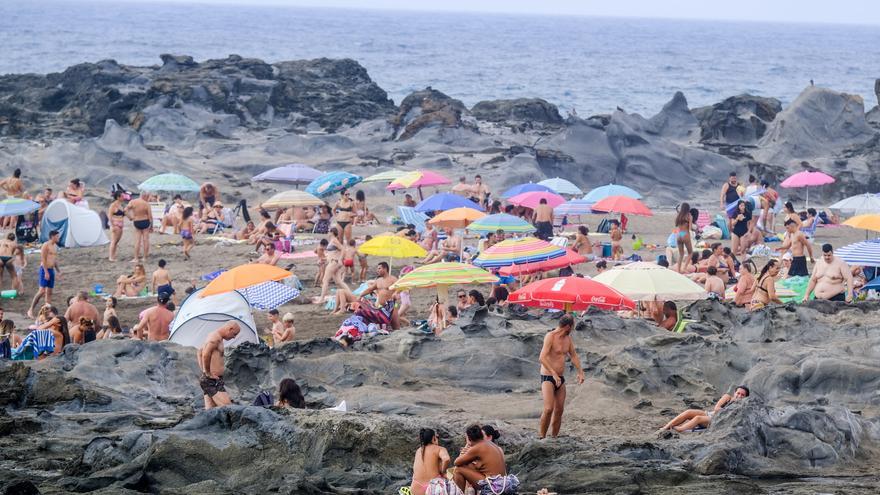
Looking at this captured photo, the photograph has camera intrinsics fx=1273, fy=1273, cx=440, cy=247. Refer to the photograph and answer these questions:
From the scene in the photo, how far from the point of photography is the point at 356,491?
8.57 metres

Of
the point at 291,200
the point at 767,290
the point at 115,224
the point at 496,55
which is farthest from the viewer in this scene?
the point at 496,55

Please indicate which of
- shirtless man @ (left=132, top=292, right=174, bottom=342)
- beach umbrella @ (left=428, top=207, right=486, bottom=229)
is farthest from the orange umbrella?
beach umbrella @ (left=428, top=207, right=486, bottom=229)

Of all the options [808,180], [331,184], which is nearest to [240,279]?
[331,184]

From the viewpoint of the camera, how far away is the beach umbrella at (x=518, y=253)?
15.3 metres

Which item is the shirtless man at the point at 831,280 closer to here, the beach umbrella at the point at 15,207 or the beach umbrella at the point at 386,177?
the beach umbrella at the point at 386,177

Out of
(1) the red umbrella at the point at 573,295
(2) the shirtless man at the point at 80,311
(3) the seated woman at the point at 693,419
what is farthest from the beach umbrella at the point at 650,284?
(2) the shirtless man at the point at 80,311

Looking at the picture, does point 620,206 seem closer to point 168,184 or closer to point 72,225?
point 168,184

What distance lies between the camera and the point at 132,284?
55.9 ft

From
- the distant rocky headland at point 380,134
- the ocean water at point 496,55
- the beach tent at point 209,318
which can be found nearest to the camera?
the beach tent at point 209,318

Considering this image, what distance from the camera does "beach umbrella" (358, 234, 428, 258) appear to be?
16422 millimetres

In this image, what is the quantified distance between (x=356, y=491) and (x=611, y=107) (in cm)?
6490

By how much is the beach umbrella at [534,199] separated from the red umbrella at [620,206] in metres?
1.32

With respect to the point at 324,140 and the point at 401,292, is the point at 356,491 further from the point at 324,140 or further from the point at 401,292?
the point at 324,140

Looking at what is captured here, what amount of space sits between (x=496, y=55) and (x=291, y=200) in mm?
95027
